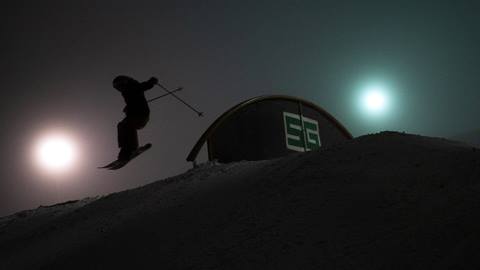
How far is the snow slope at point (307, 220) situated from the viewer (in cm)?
328

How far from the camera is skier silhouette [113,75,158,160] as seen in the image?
9.51 m

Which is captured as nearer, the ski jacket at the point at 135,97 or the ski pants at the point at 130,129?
the ski jacket at the point at 135,97

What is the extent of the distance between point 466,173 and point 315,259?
1839mm

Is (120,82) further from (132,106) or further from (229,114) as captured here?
(229,114)

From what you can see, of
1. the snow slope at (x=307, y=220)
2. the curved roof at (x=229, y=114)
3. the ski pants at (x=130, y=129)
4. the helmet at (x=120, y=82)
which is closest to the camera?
the snow slope at (x=307, y=220)

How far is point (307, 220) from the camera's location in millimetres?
4027

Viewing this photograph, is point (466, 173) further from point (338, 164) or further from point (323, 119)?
point (323, 119)

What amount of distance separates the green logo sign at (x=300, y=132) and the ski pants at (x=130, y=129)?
4997 mm

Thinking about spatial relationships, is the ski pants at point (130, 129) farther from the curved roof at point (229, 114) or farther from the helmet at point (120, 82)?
the curved roof at point (229, 114)

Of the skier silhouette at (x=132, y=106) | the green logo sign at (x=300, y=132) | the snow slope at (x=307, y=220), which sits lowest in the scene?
the snow slope at (x=307, y=220)

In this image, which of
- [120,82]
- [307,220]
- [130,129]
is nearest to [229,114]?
[130,129]

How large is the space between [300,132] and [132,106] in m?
6.03

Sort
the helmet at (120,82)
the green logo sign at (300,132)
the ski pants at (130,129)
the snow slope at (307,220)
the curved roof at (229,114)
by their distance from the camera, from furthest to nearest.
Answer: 1. the green logo sign at (300,132)
2. the curved roof at (229,114)
3. the ski pants at (130,129)
4. the helmet at (120,82)
5. the snow slope at (307,220)

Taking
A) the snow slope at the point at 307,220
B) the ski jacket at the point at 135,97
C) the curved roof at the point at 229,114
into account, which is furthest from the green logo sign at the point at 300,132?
the snow slope at the point at 307,220
